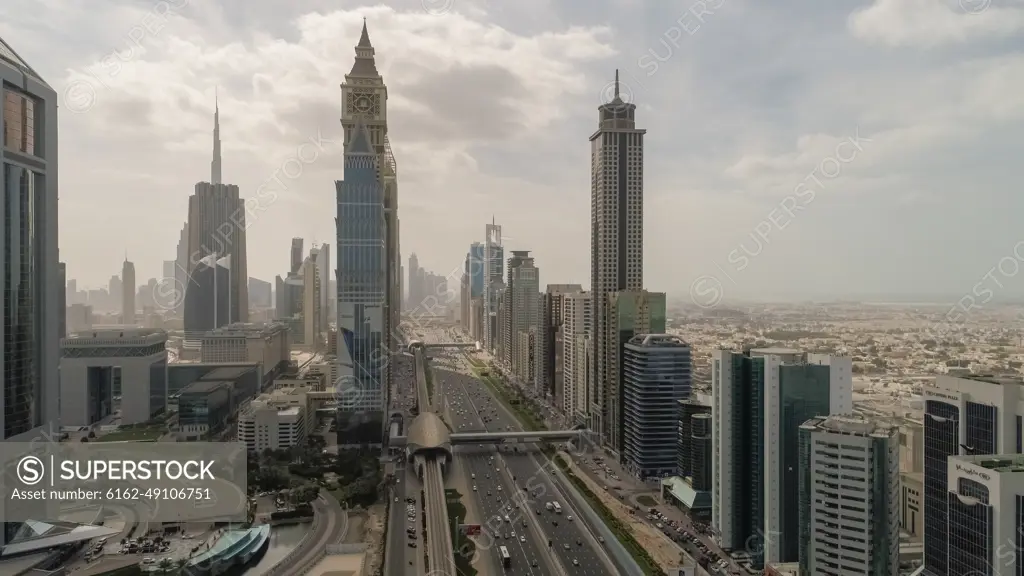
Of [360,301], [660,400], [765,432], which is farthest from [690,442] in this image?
[360,301]

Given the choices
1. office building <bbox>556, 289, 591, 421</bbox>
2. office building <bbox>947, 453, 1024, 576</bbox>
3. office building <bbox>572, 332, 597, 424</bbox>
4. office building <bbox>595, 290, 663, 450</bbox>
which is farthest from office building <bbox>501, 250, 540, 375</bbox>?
office building <bbox>947, 453, 1024, 576</bbox>

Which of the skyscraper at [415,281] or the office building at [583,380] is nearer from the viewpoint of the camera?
the office building at [583,380]

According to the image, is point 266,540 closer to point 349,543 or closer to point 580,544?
point 349,543

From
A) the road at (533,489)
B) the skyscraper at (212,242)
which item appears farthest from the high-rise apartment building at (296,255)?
the road at (533,489)

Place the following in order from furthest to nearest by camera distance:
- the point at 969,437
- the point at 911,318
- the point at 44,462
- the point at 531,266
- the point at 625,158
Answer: the point at 531,266
the point at 625,158
the point at 911,318
the point at 44,462
the point at 969,437

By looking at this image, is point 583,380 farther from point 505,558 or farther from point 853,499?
point 853,499

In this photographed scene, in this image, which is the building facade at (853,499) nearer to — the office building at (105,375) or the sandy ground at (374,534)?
the sandy ground at (374,534)

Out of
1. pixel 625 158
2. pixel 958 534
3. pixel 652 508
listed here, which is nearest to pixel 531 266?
pixel 625 158
